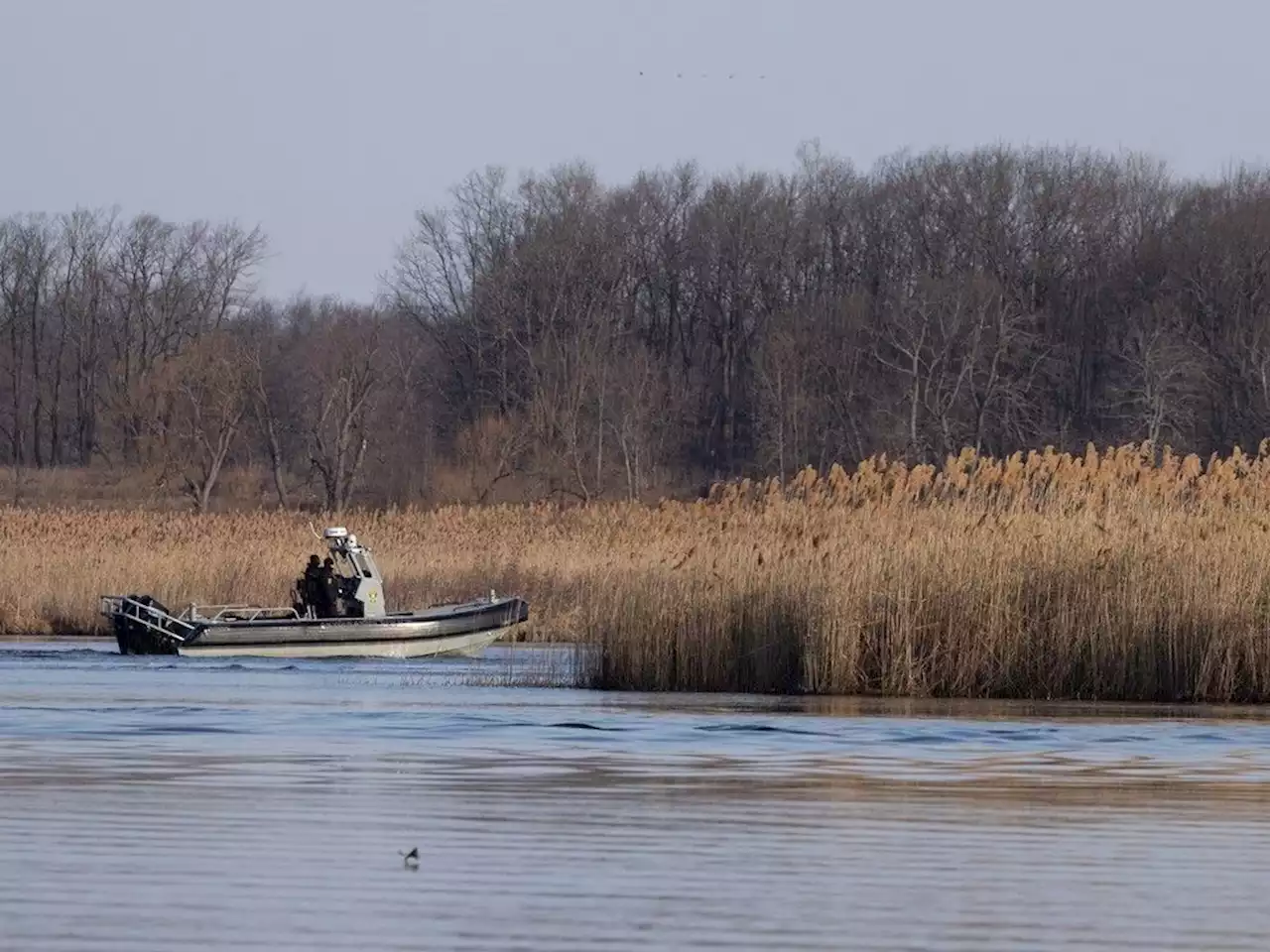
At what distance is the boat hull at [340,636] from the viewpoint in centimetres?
3014

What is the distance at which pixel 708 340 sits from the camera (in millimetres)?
89625

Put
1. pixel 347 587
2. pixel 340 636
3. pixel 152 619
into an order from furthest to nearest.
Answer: pixel 347 587, pixel 340 636, pixel 152 619

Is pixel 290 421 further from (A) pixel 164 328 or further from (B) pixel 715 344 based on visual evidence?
(B) pixel 715 344

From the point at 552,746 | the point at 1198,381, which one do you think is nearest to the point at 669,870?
the point at 552,746

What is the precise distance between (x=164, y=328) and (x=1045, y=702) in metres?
77.5

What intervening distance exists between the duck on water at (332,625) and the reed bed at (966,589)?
745 centimetres

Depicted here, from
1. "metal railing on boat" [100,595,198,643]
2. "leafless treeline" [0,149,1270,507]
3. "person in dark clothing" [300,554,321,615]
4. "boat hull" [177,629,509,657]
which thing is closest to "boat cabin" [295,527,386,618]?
"person in dark clothing" [300,554,321,615]

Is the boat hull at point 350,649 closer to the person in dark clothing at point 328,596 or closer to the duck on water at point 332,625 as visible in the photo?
the duck on water at point 332,625

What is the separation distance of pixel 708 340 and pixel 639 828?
79.3m

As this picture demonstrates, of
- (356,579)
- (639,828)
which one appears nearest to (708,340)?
(356,579)

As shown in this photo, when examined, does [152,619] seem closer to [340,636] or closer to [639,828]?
[340,636]

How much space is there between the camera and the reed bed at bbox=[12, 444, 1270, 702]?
19891mm

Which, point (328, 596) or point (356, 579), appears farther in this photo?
point (356, 579)

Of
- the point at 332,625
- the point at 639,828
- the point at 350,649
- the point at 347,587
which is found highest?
the point at 347,587
